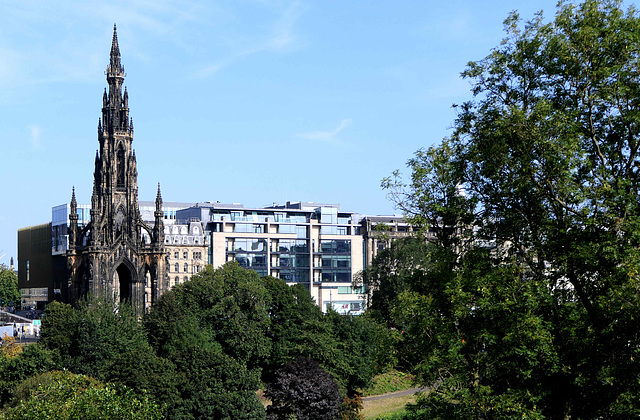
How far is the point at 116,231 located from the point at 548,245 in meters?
87.6

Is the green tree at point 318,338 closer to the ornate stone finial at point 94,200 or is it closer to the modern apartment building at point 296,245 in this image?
the ornate stone finial at point 94,200

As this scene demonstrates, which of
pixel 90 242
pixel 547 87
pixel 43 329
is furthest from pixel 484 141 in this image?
pixel 90 242

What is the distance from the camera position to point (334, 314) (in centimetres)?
7844

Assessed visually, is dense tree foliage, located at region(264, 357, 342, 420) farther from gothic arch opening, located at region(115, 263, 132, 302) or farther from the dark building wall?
the dark building wall

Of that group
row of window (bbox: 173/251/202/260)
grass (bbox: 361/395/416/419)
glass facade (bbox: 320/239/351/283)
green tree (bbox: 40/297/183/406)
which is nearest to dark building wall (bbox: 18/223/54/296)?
row of window (bbox: 173/251/202/260)

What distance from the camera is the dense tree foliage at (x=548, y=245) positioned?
984 inches

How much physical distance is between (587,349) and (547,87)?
959 cm

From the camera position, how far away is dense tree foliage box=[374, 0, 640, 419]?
25000mm

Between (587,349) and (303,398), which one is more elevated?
(587,349)

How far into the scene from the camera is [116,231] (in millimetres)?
106188

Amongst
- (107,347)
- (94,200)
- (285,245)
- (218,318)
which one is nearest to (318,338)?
(218,318)

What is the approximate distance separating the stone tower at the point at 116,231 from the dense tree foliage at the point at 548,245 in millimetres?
81169

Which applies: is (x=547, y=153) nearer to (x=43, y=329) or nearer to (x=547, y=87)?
(x=547, y=87)

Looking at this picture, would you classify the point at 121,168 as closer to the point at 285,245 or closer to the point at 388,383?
the point at 388,383
